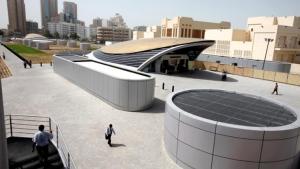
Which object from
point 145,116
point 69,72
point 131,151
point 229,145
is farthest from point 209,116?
point 69,72

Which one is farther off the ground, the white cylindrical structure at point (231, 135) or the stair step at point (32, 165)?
the white cylindrical structure at point (231, 135)

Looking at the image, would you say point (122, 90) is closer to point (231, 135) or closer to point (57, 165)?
point (57, 165)

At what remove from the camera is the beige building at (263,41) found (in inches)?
1786

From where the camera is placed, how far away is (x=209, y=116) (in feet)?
A: 32.4

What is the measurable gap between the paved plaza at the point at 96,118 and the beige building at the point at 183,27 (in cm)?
4857

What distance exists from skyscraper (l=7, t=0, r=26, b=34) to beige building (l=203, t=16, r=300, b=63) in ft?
530

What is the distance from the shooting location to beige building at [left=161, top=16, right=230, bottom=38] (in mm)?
73150

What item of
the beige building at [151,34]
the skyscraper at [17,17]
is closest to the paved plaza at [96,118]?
the beige building at [151,34]

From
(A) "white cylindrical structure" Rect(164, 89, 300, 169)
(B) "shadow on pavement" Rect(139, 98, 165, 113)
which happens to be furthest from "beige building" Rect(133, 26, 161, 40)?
(A) "white cylindrical structure" Rect(164, 89, 300, 169)

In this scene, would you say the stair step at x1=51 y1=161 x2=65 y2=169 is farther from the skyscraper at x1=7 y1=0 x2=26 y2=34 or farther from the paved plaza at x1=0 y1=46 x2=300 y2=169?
the skyscraper at x1=7 y1=0 x2=26 y2=34

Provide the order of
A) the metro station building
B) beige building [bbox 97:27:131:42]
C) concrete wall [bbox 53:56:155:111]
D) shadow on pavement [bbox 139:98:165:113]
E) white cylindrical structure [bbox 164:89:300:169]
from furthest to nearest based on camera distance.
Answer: beige building [bbox 97:27:131:42], the metro station building, shadow on pavement [bbox 139:98:165:113], concrete wall [bbox 53:56:155:111], white cylindrical structure [bbox 164:89:300:169]

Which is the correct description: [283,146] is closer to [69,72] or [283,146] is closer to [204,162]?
[204,162]

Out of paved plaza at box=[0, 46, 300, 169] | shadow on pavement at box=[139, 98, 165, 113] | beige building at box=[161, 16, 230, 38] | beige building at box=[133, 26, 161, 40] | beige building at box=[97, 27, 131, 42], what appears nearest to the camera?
paved plaza at box=[0, 46, 300, 169]

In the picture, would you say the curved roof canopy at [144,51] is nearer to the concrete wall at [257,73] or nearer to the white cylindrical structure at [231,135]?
the concrete wall at [257,73]
